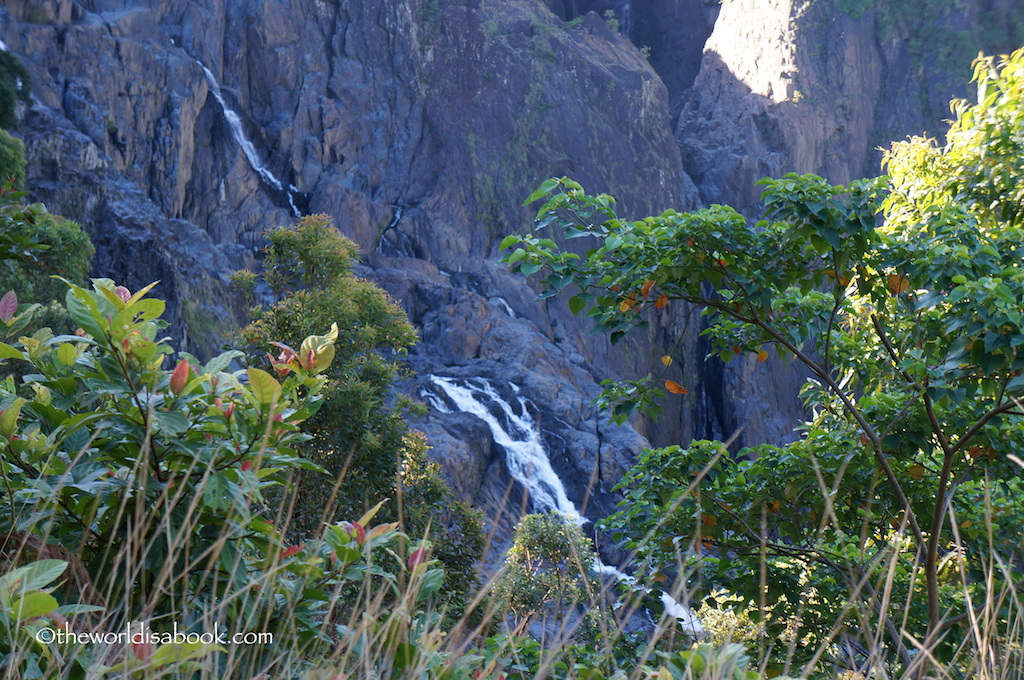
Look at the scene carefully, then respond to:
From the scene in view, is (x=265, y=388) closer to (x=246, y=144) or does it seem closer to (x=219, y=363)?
(x=219, y=363)

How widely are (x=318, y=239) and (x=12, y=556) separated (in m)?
9.28

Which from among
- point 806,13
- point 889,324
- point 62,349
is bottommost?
point 62,349

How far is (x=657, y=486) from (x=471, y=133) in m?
25.0

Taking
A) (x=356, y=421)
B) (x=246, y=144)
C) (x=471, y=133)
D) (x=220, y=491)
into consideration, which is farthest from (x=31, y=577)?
(x=471, y=133)

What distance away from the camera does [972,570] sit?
3465mm

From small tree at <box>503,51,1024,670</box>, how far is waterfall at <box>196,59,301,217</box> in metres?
21.8

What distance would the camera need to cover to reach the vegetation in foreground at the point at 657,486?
138 centimetres

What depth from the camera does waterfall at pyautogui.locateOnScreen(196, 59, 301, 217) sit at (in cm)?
2317

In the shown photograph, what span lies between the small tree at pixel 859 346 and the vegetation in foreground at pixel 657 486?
17 mm

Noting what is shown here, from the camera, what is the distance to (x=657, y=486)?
12.5 ft

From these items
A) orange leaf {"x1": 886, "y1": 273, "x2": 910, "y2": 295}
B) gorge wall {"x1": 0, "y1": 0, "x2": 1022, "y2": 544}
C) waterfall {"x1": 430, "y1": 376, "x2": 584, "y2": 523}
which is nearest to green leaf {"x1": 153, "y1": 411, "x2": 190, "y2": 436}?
orange leaf {"x1": 886, "y1": 273, "x2": 910, "y2": 295}

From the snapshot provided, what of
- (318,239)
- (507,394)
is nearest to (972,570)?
(318,239)

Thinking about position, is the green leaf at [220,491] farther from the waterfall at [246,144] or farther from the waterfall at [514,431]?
the waterfall at [246,144]

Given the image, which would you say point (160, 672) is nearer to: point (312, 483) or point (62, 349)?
point (62, 349)
